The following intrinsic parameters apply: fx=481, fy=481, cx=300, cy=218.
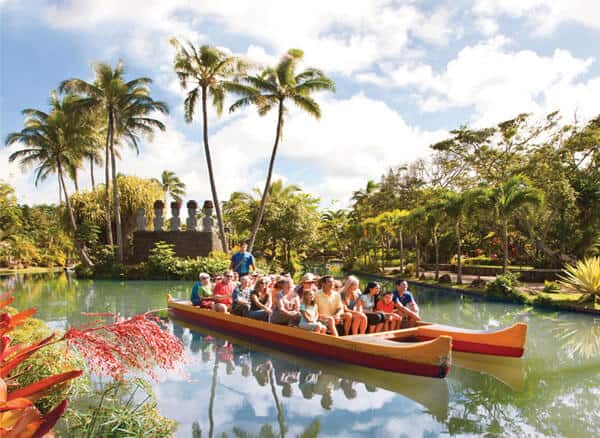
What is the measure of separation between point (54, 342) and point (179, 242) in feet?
76.7

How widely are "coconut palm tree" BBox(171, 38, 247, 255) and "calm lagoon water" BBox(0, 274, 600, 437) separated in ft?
48.3

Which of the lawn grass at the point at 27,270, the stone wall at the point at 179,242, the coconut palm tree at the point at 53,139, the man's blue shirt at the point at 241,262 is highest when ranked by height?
the coconut palm tree at the point at 53,139

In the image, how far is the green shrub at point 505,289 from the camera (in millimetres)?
14758

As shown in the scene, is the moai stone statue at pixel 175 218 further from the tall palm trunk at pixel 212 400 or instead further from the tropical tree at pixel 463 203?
the tall palm trunk at pixel 212 400

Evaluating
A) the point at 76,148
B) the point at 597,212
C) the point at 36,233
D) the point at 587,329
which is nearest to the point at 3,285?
the point at 76,148

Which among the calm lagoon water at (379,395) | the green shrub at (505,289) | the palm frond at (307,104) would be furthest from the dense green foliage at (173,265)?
the calm lagoon water at (379,395)

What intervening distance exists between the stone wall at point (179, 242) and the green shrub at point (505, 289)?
14324 mm

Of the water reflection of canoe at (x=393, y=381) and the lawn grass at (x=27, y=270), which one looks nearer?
the water reflection of canoe at (x=393, y=381)

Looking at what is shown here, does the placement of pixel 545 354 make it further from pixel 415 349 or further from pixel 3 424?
pixel 3 424

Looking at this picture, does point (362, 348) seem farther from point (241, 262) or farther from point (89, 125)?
point (89, 125)

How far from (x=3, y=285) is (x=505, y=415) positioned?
2393 cm

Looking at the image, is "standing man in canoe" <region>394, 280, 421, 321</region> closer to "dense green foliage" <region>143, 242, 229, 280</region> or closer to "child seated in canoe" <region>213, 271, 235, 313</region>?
"child seated in canoe" <region>213, 271, 235, 313</region>

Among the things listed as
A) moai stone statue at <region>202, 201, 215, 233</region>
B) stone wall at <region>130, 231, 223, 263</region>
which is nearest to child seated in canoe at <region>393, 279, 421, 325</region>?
moai stone statue at <region>202, 201, 215, 233</region>

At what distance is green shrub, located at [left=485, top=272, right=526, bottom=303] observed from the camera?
14.8 m
